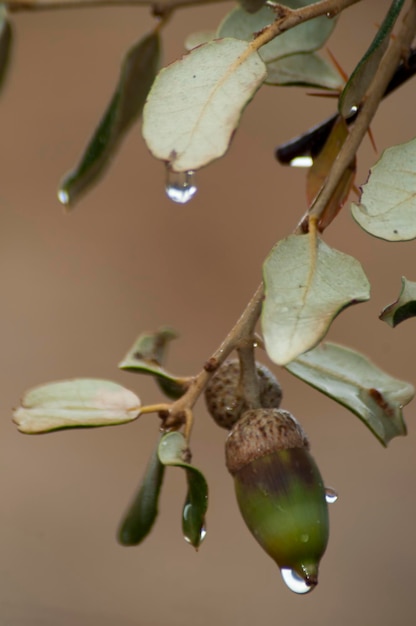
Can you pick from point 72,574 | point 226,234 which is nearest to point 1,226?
point 226,234

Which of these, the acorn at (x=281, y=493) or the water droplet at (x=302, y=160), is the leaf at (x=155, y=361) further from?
the water droplet at (x=302, y=160)

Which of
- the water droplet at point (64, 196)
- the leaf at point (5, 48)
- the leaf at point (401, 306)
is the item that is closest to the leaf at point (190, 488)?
the leaf at point (401, 306)

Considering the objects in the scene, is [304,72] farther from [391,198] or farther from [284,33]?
[391,198]

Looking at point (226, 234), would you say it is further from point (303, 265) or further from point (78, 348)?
point (303, 265)

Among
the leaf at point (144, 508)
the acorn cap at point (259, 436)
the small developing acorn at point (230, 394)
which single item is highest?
the small developing acorn at point (230, 394)

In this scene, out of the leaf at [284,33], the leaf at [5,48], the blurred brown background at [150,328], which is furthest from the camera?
the blurred brown background at [150,328]

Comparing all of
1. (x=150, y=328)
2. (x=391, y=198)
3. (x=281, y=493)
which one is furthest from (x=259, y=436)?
(x=150, y=328)

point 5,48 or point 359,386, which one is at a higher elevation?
point 5,48

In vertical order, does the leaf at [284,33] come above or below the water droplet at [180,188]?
above
